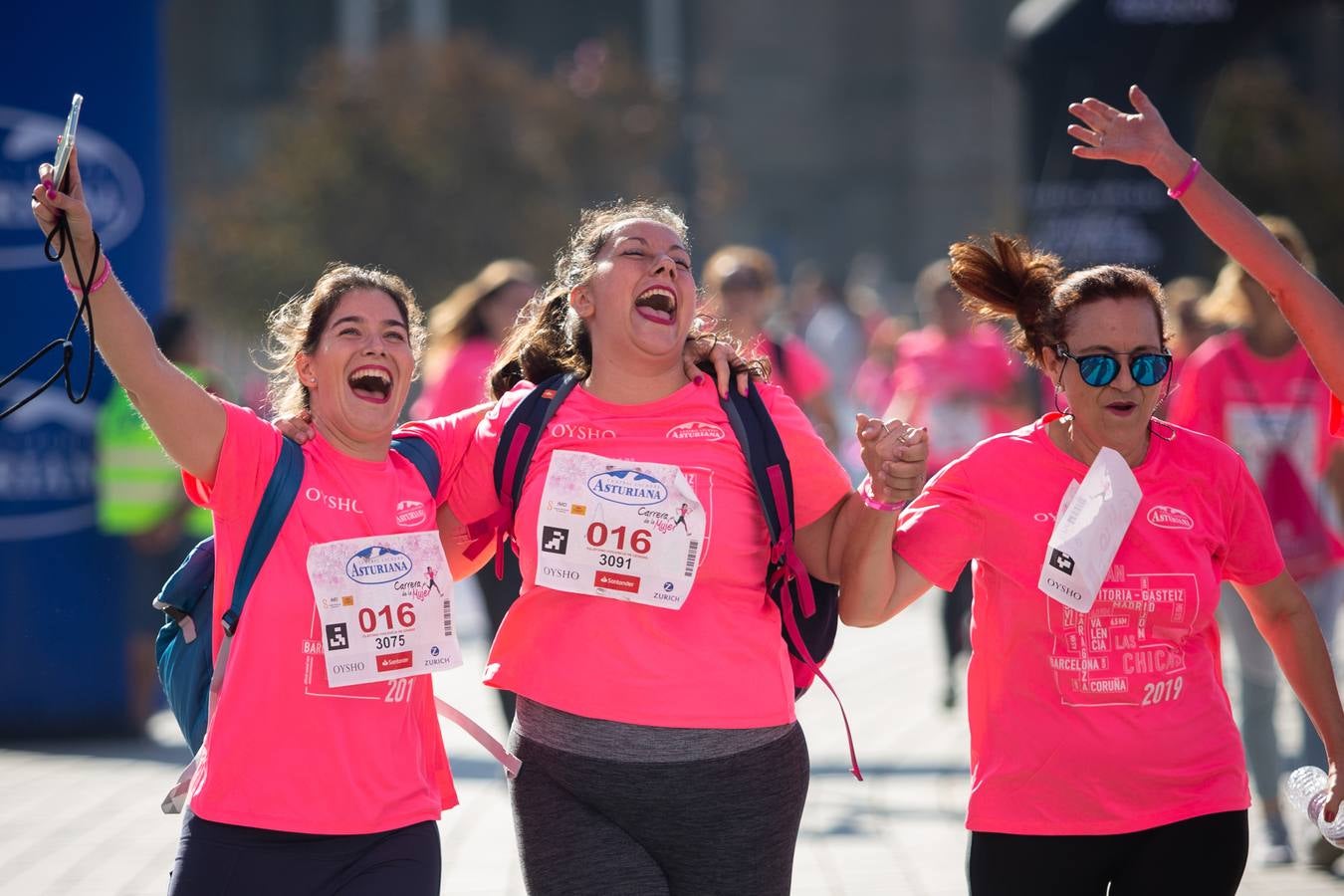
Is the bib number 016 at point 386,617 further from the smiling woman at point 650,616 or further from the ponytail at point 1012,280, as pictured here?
the ponytail at point 1012,280

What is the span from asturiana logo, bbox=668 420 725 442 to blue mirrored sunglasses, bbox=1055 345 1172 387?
29.4 inches

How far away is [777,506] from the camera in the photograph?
368cm

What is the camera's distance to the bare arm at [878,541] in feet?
11.5

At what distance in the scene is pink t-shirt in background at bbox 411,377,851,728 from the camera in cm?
357

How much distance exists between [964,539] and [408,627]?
43.9 inches

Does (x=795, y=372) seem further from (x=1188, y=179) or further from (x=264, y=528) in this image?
(x=264, y=528)

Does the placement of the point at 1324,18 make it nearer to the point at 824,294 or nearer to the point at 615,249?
the point at 824,294

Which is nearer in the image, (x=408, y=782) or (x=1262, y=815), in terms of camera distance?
(x=408, y=782)

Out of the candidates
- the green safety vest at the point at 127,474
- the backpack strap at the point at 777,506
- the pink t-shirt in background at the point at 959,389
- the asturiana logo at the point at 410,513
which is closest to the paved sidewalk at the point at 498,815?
the green safety vest at the point at 127,474

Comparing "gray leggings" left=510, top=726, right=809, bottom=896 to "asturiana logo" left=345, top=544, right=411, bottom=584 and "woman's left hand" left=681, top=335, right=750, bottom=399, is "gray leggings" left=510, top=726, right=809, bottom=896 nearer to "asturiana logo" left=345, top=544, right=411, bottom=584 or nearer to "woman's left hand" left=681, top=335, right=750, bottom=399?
"asturiana logo" left=345, top=544, right=411, bottom=584

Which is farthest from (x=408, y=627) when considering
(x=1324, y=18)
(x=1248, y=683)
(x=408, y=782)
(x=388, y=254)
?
(x=1324, y=18)

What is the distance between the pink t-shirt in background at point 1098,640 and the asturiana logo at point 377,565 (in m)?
0.99

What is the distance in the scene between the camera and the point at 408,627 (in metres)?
3.60

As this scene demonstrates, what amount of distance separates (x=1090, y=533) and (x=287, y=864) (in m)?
1.63
